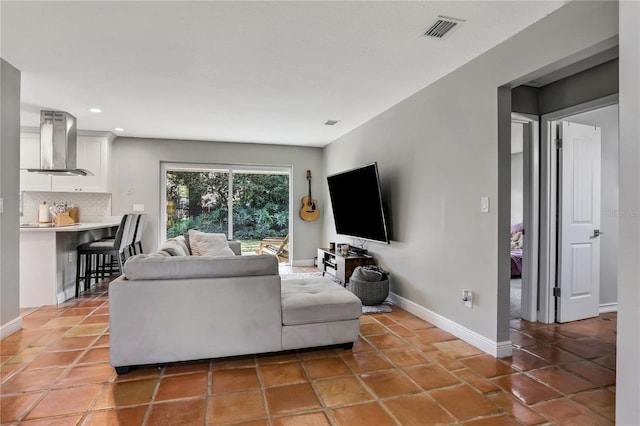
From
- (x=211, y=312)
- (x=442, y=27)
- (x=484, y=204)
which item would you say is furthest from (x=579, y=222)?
(x=211, y=312)

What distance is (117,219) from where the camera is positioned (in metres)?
5.70

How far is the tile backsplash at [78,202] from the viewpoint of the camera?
17.5ft

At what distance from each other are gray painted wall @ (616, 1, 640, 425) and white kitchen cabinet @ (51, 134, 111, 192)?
20.4 feet

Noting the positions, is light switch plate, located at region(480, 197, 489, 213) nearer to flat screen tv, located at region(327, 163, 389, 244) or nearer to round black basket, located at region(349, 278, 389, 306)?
flat screen tv, located at region(327, 163, 389, 244)

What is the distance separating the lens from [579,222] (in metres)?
3.43


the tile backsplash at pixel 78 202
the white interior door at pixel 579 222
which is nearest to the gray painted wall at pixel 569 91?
the white interior door at pixel 579 222

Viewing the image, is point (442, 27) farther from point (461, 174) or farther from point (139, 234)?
point (139, 234)

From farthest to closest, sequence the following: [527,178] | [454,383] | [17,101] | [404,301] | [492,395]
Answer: [404,301], [527,178], [17,101], [454,383], [492,395]

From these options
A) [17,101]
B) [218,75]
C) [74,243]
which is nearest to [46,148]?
[74,243]

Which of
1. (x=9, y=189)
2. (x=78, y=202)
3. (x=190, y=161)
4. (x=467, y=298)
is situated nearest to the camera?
(x=467, y=298)

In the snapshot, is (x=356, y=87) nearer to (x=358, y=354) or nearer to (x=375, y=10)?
(x=375, y=10)

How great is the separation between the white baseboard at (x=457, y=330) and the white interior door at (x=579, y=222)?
1225mm

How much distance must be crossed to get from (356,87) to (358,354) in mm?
2539

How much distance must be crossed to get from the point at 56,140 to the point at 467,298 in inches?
208
